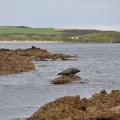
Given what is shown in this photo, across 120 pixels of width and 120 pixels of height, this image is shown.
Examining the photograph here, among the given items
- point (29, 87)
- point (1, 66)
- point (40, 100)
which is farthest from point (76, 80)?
point (40, 100)

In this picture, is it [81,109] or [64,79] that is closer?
[81,109]

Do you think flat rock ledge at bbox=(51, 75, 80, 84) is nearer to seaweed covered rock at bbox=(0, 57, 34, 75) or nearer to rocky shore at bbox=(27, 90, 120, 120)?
seaweed covered rock at bbox=(0, 57, 34, 75)

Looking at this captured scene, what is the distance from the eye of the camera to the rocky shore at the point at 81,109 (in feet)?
73.8

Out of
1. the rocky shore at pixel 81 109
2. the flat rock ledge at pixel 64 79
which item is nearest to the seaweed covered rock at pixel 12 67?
the flat rock ledge at pixel 64 79

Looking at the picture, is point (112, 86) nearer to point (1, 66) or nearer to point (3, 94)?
point (3, 94)

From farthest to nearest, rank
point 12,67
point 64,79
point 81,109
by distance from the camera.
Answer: point 12,67 → point 64,79 → point 81,109

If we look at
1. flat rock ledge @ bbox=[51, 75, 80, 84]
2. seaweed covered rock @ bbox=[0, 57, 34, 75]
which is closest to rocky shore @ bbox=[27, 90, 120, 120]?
flat rock ledge @ bbox=[51, 75, 80, 84]

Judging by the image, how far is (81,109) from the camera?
2572 cm

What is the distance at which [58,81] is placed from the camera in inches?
1916

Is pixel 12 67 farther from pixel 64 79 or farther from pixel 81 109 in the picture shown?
pixel 81 109

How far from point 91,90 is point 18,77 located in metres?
13.4

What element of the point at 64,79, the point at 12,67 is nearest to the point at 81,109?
the point at 64,79

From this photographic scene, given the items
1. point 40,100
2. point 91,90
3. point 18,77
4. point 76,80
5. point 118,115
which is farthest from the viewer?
point 18,77

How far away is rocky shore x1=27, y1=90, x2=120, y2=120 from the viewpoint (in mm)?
22489
